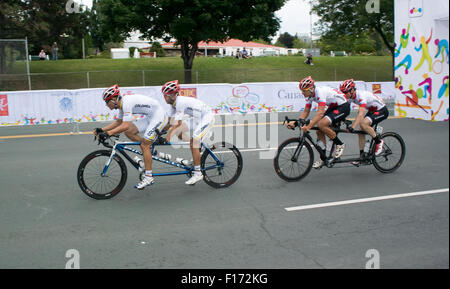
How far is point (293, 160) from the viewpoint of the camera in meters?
7.34

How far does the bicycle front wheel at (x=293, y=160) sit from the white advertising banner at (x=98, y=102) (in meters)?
8.64

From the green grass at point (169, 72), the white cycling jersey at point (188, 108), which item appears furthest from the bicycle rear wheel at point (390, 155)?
the green grass at point (169, 72)

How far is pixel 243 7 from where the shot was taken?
25.5 metres

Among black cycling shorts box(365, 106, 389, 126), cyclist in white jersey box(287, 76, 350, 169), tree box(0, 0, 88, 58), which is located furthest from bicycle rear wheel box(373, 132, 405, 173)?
tree box(0, 0, 88, 58)

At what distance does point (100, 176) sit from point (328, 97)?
Answer: 157 inches

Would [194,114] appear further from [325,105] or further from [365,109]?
[365,109]

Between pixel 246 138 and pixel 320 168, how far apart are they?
4.11 m

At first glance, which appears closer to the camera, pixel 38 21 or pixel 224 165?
pixel 224 165

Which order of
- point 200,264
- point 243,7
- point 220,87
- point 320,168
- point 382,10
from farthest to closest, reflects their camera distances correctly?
1. point 382,10
2. point 243,7
3. point 220,87
4. point 320,168
5. point 200,264

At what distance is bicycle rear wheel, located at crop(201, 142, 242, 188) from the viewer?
7.05 meters

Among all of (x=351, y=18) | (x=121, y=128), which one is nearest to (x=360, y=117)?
(x=121, y=128)

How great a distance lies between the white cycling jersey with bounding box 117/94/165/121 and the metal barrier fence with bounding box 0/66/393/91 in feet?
59.6
